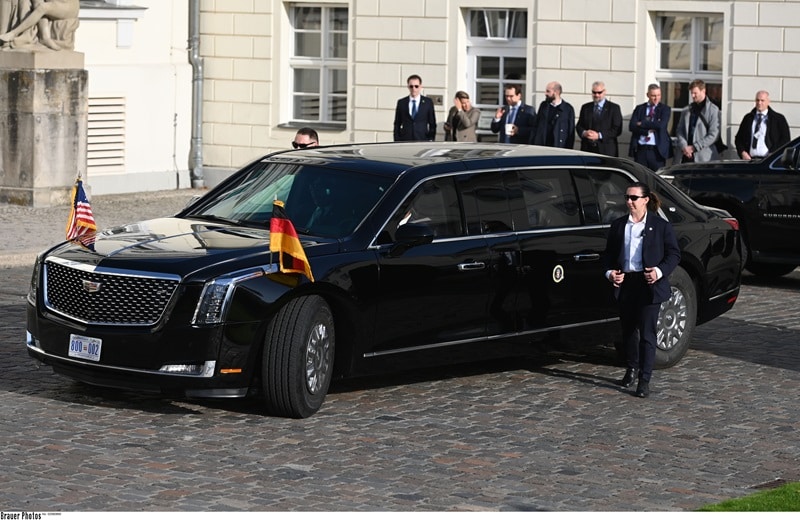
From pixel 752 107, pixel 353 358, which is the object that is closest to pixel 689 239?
pixel 353 358

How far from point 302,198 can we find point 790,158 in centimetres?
815

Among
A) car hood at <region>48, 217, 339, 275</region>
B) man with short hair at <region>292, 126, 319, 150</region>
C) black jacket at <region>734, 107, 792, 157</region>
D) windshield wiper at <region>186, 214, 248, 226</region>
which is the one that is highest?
black jacket at <region>734, 107, 792, 157</region>

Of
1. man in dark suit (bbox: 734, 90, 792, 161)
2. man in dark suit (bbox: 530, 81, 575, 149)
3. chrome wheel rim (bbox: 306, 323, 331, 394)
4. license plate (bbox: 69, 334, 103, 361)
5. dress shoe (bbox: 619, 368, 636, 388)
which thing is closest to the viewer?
license plate (bbox: 69, 334, 103, 361)

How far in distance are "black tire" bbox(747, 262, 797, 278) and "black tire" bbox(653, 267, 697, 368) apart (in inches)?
243

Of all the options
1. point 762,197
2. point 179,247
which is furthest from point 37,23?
point 179,247

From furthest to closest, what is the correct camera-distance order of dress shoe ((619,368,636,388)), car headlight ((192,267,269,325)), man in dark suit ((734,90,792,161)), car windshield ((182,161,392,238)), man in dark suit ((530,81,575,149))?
man in dark suit ((530,81,575,149))
man in dark suit ((734,90,792,161))
dress shoe ((619,368,636,388))
car windshield ((182,161,392,238))
car headlight ((192,267,269,325))

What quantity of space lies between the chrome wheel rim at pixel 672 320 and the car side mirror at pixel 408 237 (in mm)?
2267

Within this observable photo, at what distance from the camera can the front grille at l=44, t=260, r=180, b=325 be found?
10.1 meters

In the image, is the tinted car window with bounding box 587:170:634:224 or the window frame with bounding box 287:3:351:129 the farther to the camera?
the window frame with bounding box 287:3:351:129

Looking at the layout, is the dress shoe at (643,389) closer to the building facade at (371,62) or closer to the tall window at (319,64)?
the building facade at (371,62)

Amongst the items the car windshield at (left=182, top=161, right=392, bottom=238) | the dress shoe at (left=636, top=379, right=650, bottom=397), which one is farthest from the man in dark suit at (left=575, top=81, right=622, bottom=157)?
the dress shoe at (left=636, top=379, right=650, bottom=397)

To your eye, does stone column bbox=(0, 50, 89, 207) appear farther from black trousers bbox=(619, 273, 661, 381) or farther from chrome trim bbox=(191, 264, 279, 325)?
chrome trim bbox=(191, 264, 279, 325)

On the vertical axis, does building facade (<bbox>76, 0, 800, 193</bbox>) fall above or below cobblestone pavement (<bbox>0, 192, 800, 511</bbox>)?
above

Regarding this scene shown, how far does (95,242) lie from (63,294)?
50cm
